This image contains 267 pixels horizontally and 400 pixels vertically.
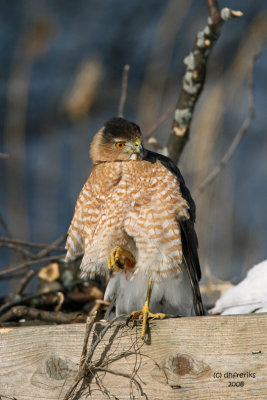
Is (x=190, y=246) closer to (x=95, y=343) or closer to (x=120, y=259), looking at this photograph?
(x=120, y=259)

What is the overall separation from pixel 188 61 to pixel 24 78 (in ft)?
8.12

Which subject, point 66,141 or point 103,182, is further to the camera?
point 66,141

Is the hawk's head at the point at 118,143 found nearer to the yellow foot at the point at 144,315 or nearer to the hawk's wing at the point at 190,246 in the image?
the hawk's wing at the point at 190,246

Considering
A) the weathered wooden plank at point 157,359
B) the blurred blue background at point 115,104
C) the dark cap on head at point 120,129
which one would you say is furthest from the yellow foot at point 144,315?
the blurred blue background at point 115,104

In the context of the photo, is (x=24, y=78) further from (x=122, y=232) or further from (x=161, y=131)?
(x=122, y=232)

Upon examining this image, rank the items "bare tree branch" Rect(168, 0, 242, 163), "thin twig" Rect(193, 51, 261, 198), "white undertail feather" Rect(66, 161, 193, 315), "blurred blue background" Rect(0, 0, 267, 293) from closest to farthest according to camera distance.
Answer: "white undertail feather" Rect(66, 161, 193, 315)
"bare tree branch" Rect(168, 0, 242, 163)
"thin twig" Rect(193, 51, 261, 198)
"blurred blue background" Rect(0, 0, 267, 293)

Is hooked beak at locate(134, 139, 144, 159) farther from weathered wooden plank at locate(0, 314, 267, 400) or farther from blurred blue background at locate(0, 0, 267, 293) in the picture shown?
blurred blue background at locate(0, 0, 267, 293)

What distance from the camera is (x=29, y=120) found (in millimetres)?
6855

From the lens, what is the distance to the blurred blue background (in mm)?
4625

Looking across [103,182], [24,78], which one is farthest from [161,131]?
[103,182]

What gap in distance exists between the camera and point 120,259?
2.79 meters

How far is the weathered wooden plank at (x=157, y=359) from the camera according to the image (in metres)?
2.16

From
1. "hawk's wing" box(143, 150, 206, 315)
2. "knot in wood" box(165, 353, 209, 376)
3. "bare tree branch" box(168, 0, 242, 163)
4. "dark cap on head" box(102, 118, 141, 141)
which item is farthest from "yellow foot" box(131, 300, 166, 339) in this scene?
"bare tree branch" box(168, 0, 242, 163)

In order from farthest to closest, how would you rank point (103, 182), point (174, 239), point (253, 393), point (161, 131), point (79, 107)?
point (79, 107), point (161, 131), point (103, 182), point (174, 239), point (253, 393)
